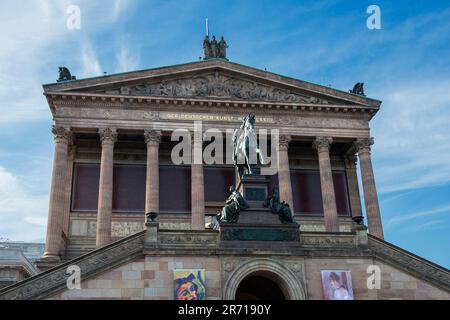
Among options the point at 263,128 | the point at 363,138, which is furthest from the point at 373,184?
the point at 263,128

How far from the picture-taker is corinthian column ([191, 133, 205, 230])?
35.8m

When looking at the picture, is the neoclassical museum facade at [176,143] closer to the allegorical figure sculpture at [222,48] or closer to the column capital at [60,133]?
the column capital at [60,133]

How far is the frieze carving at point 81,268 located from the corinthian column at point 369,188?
22942 millimetres

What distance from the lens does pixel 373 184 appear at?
39281 mm

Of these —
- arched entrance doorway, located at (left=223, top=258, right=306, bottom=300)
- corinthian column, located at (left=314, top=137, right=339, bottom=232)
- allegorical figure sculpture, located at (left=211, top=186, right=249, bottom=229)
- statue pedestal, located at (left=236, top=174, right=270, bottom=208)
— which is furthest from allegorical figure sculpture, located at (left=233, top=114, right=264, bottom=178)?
corinthian column, located at (left=314, top=137, right=339, bottom=232)

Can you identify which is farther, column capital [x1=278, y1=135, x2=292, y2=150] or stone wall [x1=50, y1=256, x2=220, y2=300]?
column capital [x1=278, y1=135, x2=292, y2=150]

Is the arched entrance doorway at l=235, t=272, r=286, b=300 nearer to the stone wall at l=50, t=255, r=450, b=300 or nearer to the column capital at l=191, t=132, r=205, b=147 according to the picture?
the stone wall at l=50, t=255, r=450, b=300

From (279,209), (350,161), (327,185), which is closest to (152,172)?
(327,185)

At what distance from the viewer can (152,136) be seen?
37969 millimetres

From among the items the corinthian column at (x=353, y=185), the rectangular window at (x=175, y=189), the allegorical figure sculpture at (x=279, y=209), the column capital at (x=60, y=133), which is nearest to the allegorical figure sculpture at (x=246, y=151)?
the allegorical figure sculpture at (x=279, y=209)

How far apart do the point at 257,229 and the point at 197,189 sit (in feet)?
57.7

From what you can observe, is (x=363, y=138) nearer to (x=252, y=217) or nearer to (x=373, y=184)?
(x=373, y=184)

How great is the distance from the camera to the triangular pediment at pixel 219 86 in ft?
127

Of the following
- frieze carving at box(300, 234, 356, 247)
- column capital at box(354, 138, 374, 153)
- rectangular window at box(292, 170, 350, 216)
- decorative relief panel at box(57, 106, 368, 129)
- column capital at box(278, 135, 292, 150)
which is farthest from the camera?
rectangular window at box(292, 170, 350, 216)
